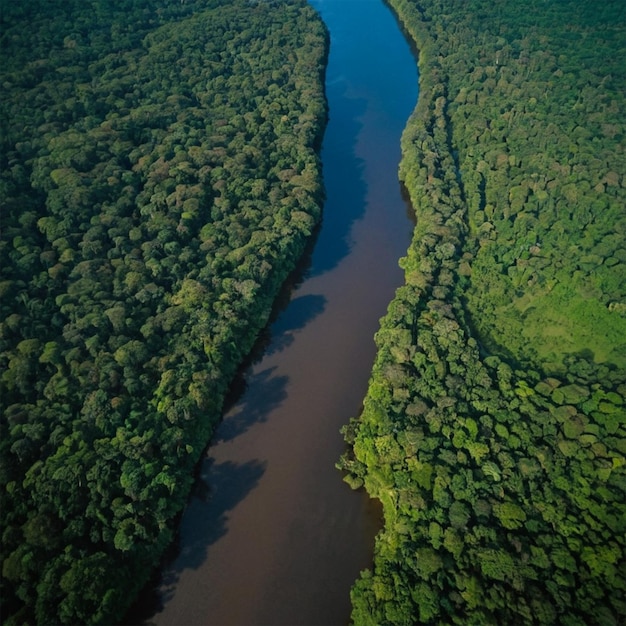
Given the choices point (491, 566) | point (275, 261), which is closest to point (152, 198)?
point (275, 261)

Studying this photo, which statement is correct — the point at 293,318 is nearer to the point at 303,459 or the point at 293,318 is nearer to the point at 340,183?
the point at 303,459

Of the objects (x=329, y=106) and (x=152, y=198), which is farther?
(x=329, y=106)

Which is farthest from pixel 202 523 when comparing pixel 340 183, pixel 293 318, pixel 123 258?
pixel 340 183

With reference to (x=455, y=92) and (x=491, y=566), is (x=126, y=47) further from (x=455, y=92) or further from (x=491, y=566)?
(x=491, y=566)

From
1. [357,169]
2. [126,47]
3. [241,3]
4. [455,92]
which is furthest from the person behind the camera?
[241,3]

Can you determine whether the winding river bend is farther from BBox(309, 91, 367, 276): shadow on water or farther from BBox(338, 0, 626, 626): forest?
BBox(338, 0, 626, 626): forest

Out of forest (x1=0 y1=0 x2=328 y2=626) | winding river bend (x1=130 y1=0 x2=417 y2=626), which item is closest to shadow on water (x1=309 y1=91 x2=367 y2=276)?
winding river bend (x1=130 y1=0 x2=417 y2=626)
